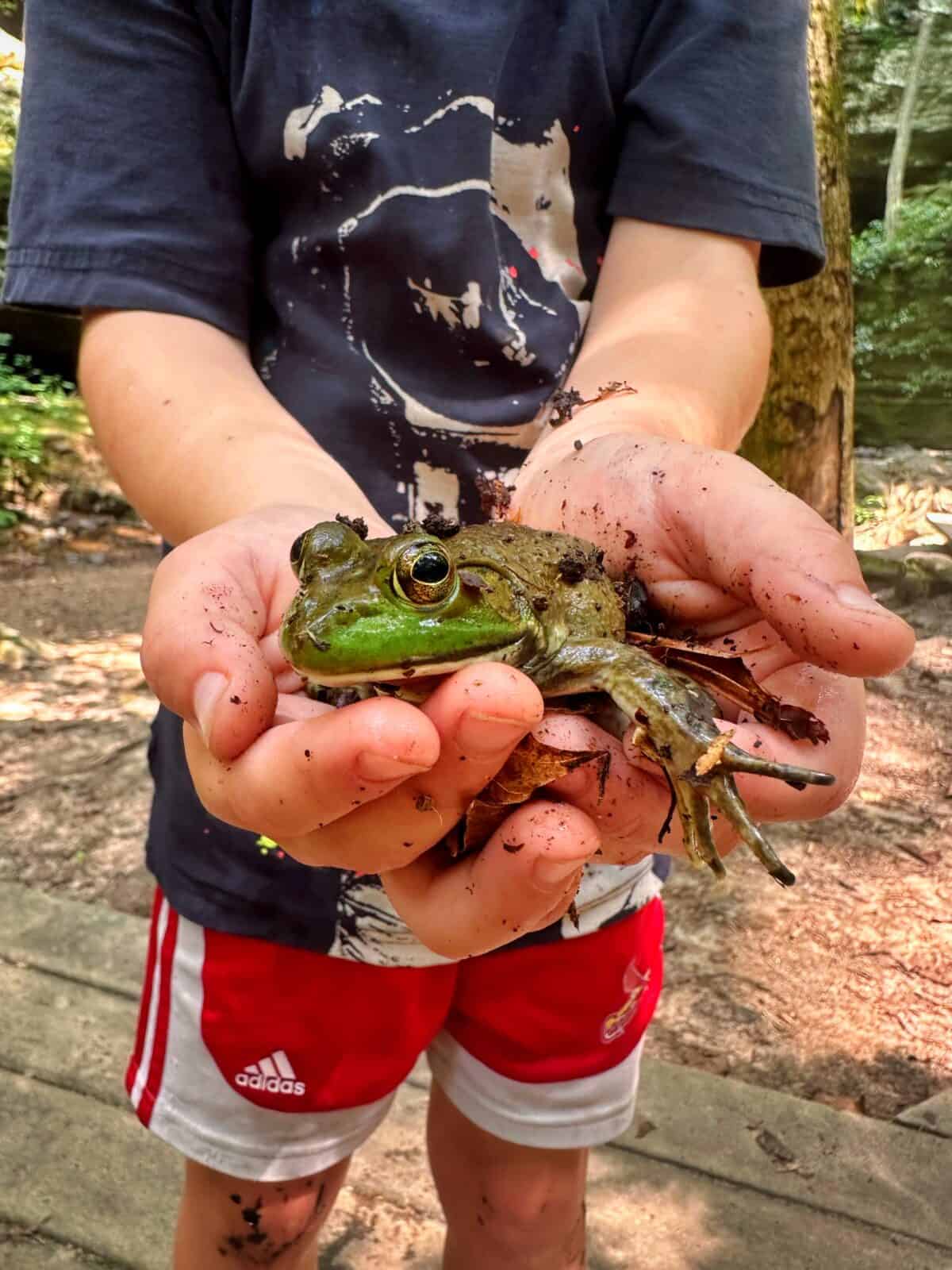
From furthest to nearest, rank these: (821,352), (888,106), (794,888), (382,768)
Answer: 1. (888,106)
2. (821,352)
3. (794,888)
4. (382,768)

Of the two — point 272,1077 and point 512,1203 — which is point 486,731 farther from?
point 512,1203

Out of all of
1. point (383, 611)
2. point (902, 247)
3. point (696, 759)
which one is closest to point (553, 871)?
point (696, 759)

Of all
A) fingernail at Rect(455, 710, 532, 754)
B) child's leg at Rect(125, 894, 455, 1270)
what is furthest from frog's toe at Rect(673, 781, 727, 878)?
child's leg at Rect(125, 894, 455, 1270)

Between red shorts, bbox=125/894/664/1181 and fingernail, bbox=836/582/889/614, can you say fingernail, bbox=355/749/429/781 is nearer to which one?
fingernail, bbox=836/582/889/614

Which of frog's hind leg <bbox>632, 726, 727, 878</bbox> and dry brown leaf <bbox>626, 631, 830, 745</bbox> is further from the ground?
dry brown leaf <bbox>626, 631, 830, 745</bbox>

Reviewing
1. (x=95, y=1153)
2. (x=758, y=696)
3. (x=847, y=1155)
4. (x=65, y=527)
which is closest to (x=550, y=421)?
(x=758, y=696)
